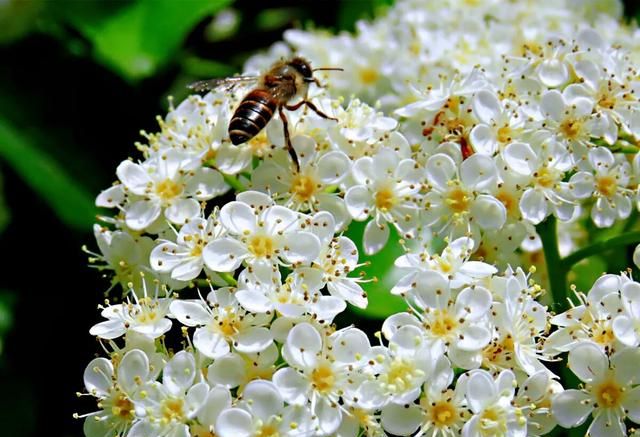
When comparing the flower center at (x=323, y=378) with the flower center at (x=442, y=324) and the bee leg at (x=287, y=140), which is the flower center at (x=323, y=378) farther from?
the bee leg at (x=287, y=140)

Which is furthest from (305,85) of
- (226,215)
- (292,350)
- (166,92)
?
(166,92)

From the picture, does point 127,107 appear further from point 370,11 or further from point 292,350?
point 292,350

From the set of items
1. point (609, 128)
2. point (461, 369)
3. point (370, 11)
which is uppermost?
point (370, 11)

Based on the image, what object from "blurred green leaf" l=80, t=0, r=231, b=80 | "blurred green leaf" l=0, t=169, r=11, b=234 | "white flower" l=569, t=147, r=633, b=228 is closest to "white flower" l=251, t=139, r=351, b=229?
"white flower" l=569, t=147, r=633, b=228

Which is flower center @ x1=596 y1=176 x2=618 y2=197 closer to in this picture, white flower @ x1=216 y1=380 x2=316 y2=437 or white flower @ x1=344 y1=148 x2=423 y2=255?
white flower @ x1=344 y1=148 x2=423 y2=255

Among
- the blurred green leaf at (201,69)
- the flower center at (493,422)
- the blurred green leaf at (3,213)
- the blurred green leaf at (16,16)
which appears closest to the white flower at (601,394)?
the flower center at (493,422)
